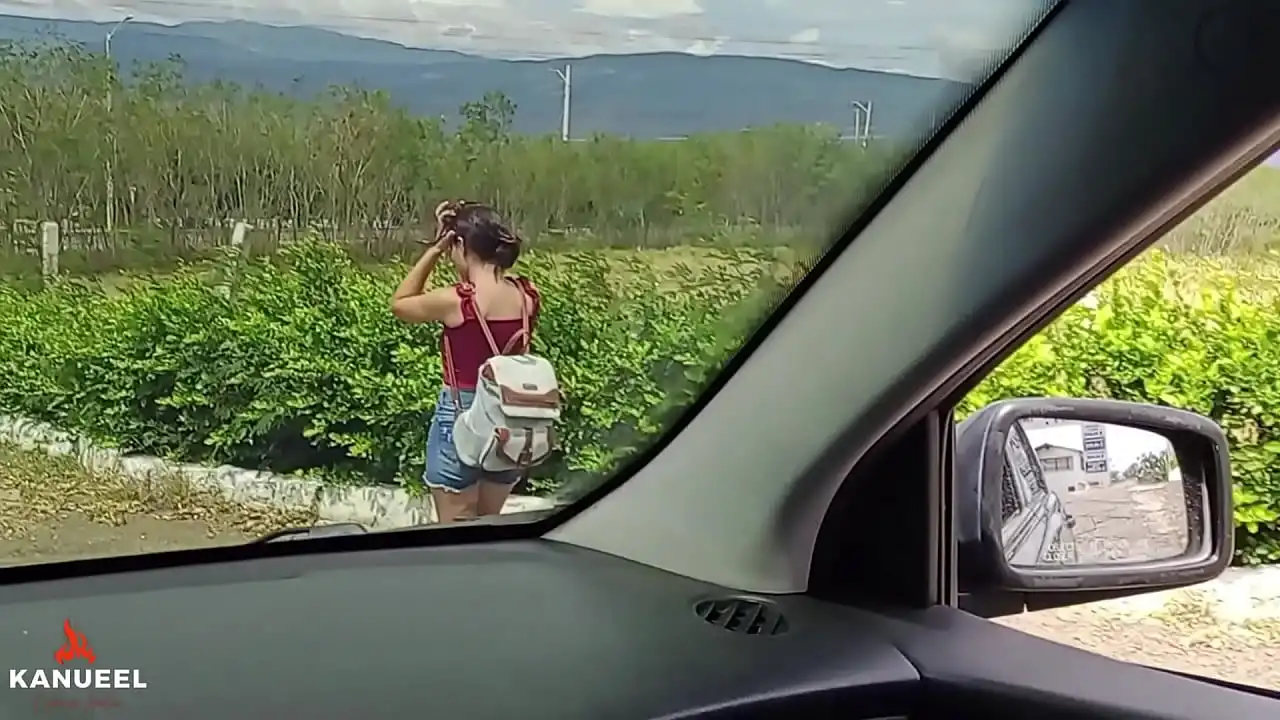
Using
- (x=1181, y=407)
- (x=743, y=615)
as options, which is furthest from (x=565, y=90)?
(x=1181, y=407)

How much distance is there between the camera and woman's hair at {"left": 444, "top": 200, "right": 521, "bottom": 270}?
2104mm

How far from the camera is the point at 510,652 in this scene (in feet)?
6.77

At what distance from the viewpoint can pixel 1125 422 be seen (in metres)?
2.20

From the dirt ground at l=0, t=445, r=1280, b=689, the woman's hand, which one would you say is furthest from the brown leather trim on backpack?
the dirt ground at l=0, t=445, r=1280, b=689

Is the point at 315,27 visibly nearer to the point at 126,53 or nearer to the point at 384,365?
the point at 126,53

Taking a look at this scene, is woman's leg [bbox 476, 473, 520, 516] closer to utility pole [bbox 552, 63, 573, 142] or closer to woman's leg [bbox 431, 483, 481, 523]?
woman's leg [bbox 431, 483, 481, 523]

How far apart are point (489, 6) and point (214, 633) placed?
1.01 m

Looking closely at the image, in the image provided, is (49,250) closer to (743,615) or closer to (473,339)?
(473,339)

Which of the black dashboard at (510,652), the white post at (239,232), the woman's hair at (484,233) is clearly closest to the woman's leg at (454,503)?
the black dashboard at (510,652)

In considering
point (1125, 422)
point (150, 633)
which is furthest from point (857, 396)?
point (150, 633)

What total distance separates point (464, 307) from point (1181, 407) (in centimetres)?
114

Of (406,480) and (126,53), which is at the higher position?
(126,53)

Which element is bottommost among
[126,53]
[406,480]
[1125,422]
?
[406,480]

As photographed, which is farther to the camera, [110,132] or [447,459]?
[447,459]
